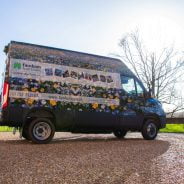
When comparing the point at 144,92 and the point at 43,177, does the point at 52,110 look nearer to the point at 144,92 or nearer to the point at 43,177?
the point at 144,92

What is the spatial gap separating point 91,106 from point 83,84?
29.2 inches

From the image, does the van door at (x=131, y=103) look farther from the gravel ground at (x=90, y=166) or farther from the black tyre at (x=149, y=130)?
the gravel ground at (x=90, y=166)

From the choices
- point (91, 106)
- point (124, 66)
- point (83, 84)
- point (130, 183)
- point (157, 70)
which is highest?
point (157, 70)

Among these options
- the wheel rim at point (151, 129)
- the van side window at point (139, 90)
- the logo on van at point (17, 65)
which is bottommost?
the wheel rim at point (151, 129)

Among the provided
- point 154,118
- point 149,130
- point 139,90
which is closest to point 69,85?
point 139,90

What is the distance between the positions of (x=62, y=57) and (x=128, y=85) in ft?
8.38

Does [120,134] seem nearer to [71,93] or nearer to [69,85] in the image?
[71,93]

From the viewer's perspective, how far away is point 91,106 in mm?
10938

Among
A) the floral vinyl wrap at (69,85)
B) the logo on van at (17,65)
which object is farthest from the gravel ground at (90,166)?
the logo on van at (17,65)

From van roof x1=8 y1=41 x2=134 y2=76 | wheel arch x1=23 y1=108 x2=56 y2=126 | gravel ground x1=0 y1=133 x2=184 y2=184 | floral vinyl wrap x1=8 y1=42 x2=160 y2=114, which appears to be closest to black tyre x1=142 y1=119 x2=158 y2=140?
floral vinyl wrap x1=8 y1=42 x2=160 y2=114

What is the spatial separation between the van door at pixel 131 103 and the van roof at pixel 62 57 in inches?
16.1

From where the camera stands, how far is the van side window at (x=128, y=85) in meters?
11.8

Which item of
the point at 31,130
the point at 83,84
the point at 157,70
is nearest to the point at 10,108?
the point at 31,130

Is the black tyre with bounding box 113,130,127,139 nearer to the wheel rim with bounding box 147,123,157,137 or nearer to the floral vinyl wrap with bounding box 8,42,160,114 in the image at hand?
the wheel rim with bounding box 147,123,157,137
